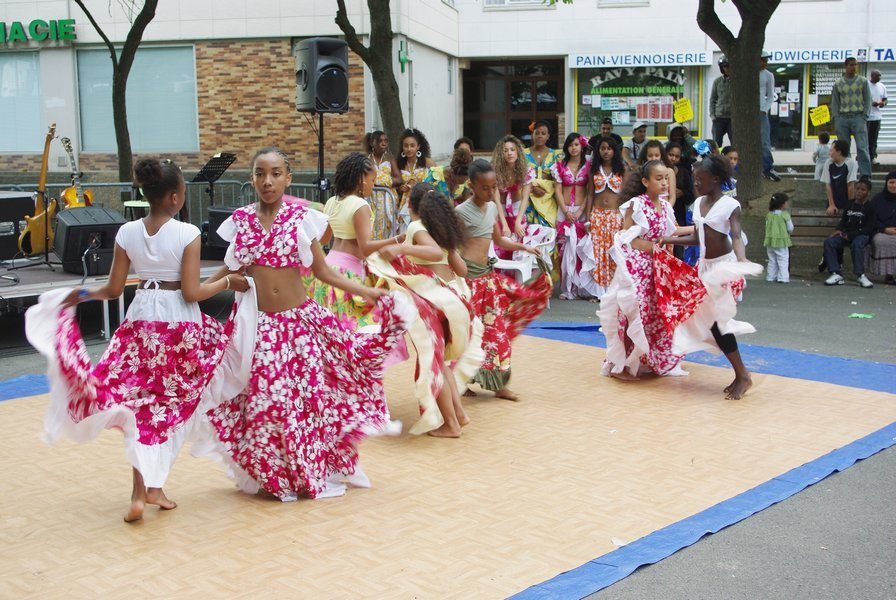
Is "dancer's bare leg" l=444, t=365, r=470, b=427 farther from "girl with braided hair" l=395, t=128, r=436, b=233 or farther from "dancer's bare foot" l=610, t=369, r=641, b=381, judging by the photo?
"girl with braided hair" l=395, t=128, r=436, b=233

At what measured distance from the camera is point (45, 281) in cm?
1011

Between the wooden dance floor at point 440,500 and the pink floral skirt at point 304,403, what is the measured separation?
0.68 ft

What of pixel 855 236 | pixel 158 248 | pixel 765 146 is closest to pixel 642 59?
pixel 765 146

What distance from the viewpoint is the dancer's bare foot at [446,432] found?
638cm

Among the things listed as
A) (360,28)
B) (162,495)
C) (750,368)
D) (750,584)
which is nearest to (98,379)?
(162,495)

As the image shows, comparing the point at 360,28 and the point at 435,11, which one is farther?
the point at 435,11

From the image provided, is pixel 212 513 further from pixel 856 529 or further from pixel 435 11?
pixel 435 11

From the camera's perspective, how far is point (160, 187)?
4.89m

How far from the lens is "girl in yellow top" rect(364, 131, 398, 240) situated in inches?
446

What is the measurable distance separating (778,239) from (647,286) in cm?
610

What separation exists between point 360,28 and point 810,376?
45.4 ft

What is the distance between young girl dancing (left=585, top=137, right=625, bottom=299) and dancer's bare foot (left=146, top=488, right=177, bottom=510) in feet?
23.1

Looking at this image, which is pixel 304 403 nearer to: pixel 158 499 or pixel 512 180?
pixel 158 499

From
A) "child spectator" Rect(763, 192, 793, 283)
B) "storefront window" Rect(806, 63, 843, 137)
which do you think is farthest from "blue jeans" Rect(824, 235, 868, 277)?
"storefront window" Rect(806, 63, 843, 137)
